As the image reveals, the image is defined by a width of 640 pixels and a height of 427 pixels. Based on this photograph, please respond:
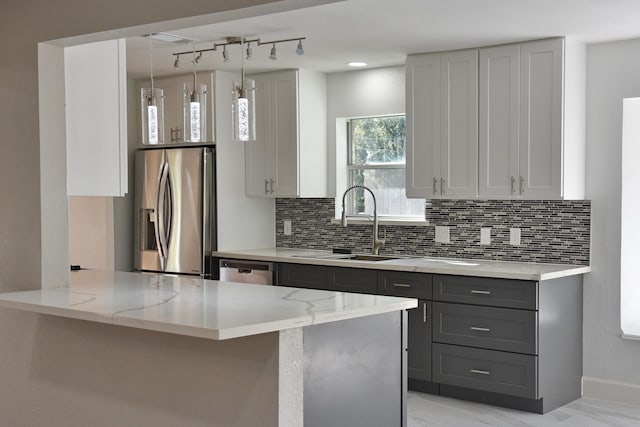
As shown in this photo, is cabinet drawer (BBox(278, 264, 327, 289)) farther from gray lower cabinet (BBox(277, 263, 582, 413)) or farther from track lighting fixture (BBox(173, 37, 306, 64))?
track lighting fixture (BBox(173, 37, 306, 64))

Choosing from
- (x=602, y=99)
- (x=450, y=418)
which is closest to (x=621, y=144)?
(x=602, y=99)

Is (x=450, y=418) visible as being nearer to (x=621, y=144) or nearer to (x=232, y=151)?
(x=621, y=144)

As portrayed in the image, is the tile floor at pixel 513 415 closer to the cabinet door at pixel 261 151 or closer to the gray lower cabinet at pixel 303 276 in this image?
the gray lower cabinet at pixel 303 276

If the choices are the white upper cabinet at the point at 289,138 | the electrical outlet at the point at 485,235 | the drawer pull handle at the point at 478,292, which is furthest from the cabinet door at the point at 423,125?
the white upper cabinet at the point at 289,138

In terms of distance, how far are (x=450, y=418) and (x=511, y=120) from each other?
6.07 ft

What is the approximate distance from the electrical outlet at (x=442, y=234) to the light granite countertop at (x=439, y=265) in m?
0.15

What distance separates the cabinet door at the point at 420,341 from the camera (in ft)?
17.3

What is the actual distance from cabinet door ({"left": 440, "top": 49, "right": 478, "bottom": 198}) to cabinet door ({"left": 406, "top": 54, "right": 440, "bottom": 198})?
1.8 inches

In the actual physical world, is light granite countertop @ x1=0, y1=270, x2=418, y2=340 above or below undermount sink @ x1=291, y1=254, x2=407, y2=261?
above

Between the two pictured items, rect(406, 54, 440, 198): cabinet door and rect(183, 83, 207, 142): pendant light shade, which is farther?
rect(406, 54, 440, 198): cabinet door

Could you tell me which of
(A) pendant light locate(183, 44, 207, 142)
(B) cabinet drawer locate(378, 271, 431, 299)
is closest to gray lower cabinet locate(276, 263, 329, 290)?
(B) cabinet drawer locate(378, 271, 431, 299)

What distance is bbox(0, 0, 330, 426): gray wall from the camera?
3422 millimetres

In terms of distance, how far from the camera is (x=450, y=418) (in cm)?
486

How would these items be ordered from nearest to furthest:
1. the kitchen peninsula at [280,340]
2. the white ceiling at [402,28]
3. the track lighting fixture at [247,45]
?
the kitchen peninsula at [280,340] < the white ceiling at [402,28] < the track lighting fixture at [247,45]
